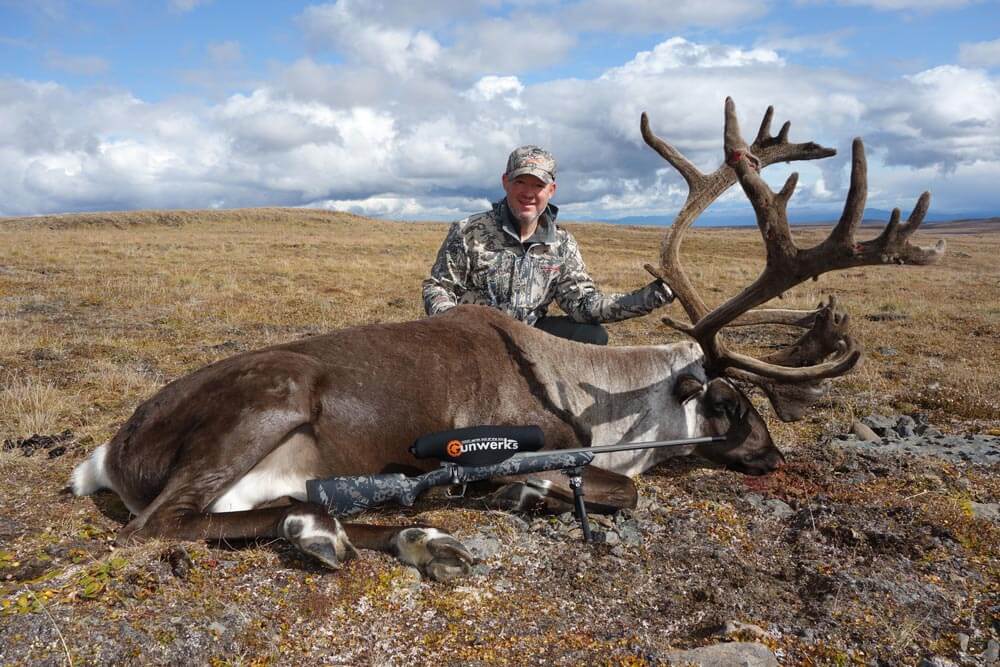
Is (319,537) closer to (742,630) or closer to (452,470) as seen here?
(452,470)

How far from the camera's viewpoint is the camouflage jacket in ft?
20.9

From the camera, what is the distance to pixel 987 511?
440 cm

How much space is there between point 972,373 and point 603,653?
23.6 ft

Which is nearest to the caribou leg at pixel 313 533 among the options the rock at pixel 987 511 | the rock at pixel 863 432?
the rock at pixel 987 511

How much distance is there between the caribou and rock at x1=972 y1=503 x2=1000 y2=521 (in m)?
1.16

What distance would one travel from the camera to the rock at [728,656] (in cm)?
277

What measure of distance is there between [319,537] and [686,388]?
9.28ft

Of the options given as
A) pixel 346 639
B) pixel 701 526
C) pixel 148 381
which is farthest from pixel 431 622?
pixel 148 381

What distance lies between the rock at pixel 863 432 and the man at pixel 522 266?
219cm

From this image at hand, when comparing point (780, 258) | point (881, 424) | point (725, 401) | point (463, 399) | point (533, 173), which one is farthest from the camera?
point (881, 424)

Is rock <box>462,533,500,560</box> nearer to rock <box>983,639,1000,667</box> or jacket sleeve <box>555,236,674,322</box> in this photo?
rock <box>983,639,1000,667</box>

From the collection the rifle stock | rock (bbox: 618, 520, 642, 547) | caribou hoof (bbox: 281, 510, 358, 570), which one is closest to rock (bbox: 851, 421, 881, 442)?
rock (bbox: 618, 520, 642, 547)

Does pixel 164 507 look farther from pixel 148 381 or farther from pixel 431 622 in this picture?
pixel 148 381

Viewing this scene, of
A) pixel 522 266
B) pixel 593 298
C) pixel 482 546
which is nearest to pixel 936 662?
pixel 482 546
